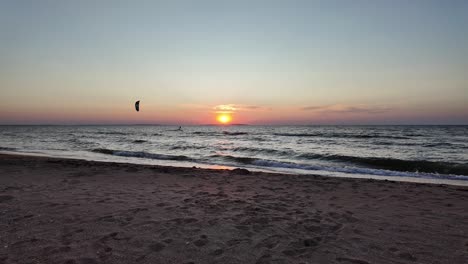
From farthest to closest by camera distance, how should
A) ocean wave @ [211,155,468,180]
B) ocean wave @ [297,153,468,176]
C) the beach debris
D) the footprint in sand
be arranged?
ocean wave @ [297,153,468,176] → ocean wave @ [211,155,468,180] → the beach debris → the footprint in sand

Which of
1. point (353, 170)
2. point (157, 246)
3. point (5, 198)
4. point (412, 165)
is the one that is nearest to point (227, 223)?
point (157, 246)

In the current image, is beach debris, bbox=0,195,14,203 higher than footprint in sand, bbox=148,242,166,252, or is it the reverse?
beach debris, bbox=0,195,14,203

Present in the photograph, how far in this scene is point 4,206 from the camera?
574cm

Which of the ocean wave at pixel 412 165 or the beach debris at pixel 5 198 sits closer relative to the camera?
the beach debris at pixel 5 198

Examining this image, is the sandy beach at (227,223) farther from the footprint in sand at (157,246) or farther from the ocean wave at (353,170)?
the ocean wave at (353,170)

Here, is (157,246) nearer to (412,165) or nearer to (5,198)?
(5,198)

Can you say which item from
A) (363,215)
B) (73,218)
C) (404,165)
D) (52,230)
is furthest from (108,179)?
(404,165)

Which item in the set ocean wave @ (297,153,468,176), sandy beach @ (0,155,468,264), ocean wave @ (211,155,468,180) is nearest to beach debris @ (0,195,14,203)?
sandy beach @ (0,155,468,264)

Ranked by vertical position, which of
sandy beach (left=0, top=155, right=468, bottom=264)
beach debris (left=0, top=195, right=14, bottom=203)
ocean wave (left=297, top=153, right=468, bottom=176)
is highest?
beach debris (left=0, top=195, right=14, bottom=203)

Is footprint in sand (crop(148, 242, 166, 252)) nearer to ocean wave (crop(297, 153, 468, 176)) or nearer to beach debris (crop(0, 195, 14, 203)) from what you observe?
beach debris (crop(0, 195, 14, 203))

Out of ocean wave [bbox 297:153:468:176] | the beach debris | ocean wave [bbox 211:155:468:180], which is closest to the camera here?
the beach debris

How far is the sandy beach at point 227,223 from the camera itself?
153 inches

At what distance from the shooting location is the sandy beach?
3883 millimetres

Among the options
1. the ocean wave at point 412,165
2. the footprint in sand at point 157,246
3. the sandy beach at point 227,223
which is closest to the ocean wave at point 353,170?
the ocean wave at point 412,165
